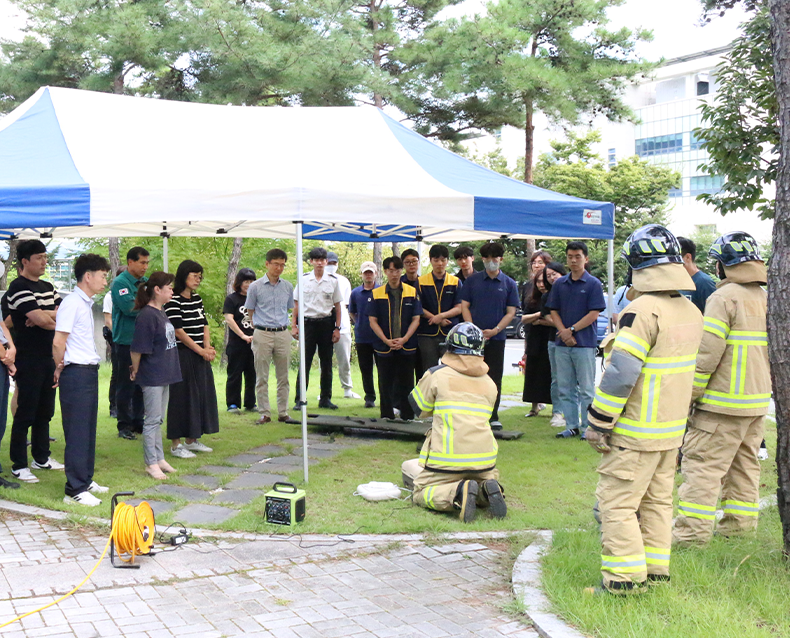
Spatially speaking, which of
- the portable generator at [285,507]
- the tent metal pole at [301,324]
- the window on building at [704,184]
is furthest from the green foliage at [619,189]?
the portable generator at [285,507]

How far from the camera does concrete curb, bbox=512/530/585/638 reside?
3.77m

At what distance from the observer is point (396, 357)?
360 inches

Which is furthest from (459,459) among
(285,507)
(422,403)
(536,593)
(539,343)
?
(539,343)

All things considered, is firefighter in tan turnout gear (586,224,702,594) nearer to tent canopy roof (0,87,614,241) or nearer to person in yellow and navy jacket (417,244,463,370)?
tent canopy roof (0,87,614,241)

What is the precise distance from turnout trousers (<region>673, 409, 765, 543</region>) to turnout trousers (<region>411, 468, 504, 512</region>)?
1.38m

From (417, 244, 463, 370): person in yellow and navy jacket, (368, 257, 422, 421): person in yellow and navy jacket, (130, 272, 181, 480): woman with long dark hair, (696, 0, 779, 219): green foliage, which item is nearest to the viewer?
(130, 272, 181, 480): woman with long dark hair

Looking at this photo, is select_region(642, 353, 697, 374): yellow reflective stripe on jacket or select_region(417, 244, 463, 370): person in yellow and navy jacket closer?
select_region(642, 353, 697, 374): yellow reflective stripe on jacket

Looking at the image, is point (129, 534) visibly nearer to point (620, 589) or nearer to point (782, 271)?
point (620, 589)

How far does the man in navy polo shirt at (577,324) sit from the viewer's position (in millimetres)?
8305

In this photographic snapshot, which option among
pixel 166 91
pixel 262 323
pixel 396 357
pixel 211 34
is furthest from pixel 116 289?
pixel 166 91

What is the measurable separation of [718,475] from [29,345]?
5434 mm

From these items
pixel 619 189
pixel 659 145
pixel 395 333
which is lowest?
pixel 395 333

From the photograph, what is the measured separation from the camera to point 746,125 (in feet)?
29.0

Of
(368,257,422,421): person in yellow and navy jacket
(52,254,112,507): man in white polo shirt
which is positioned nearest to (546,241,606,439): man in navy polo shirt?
(368,257,422,421): person in yellow and navy jacket
